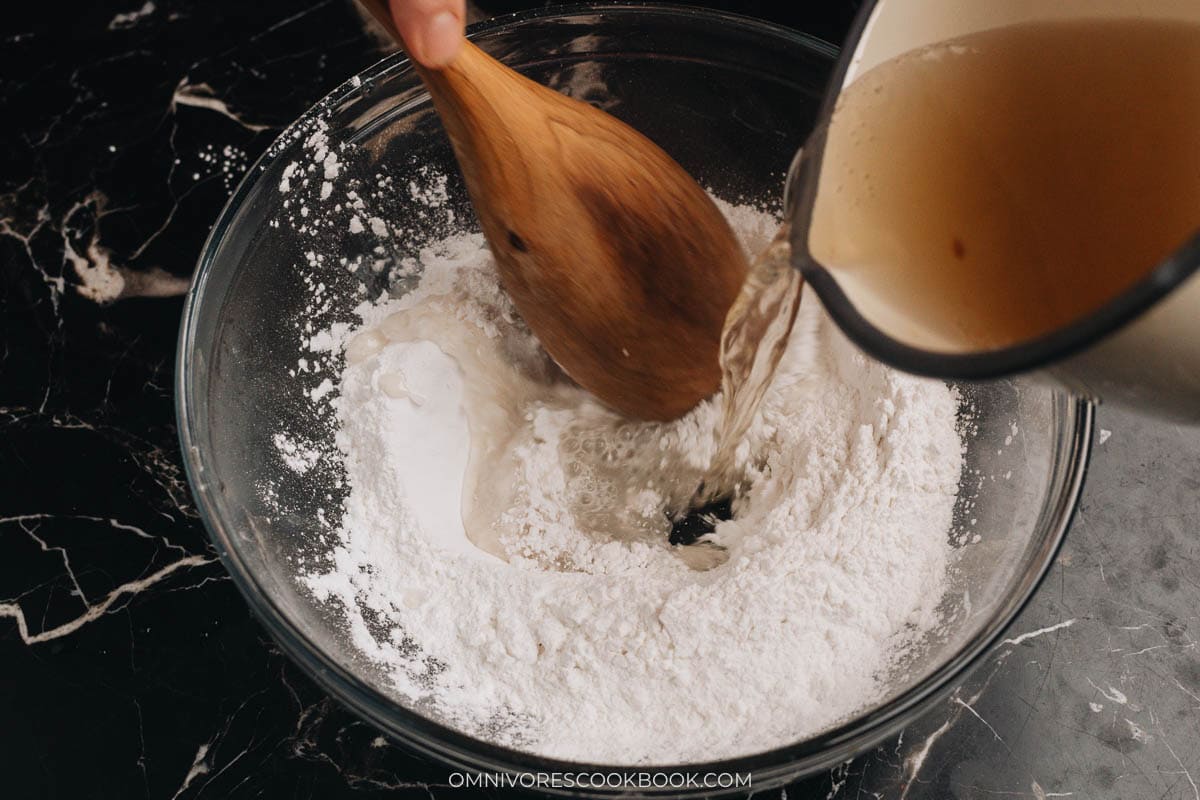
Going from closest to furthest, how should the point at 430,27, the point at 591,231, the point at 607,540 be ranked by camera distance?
the point at 430,27, the point at 591,231, the point at 607,540

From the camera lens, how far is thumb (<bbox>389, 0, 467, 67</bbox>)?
748 millimetres

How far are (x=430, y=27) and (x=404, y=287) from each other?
0.41m

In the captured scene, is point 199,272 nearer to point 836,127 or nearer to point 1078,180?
point 836,127

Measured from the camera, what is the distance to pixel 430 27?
76 centimetres

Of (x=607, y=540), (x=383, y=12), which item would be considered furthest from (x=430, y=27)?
(x=607, y=540)

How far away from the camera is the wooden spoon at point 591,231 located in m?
0.85

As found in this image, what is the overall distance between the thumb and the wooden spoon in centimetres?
2

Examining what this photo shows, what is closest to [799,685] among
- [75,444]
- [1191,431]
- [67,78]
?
[1191,431]

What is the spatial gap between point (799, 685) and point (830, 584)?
3.7 inches

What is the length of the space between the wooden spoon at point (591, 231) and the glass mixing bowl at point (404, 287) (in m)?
0.17

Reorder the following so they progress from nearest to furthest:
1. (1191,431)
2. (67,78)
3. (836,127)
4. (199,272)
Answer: (836,127)
(199,272)
(1191,431)
(67,78)

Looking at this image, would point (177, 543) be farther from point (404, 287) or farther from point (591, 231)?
point (591, 231)

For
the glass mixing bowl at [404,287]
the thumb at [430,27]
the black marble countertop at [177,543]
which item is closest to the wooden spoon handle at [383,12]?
the thumb at [430,27]

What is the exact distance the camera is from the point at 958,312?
69 cm
